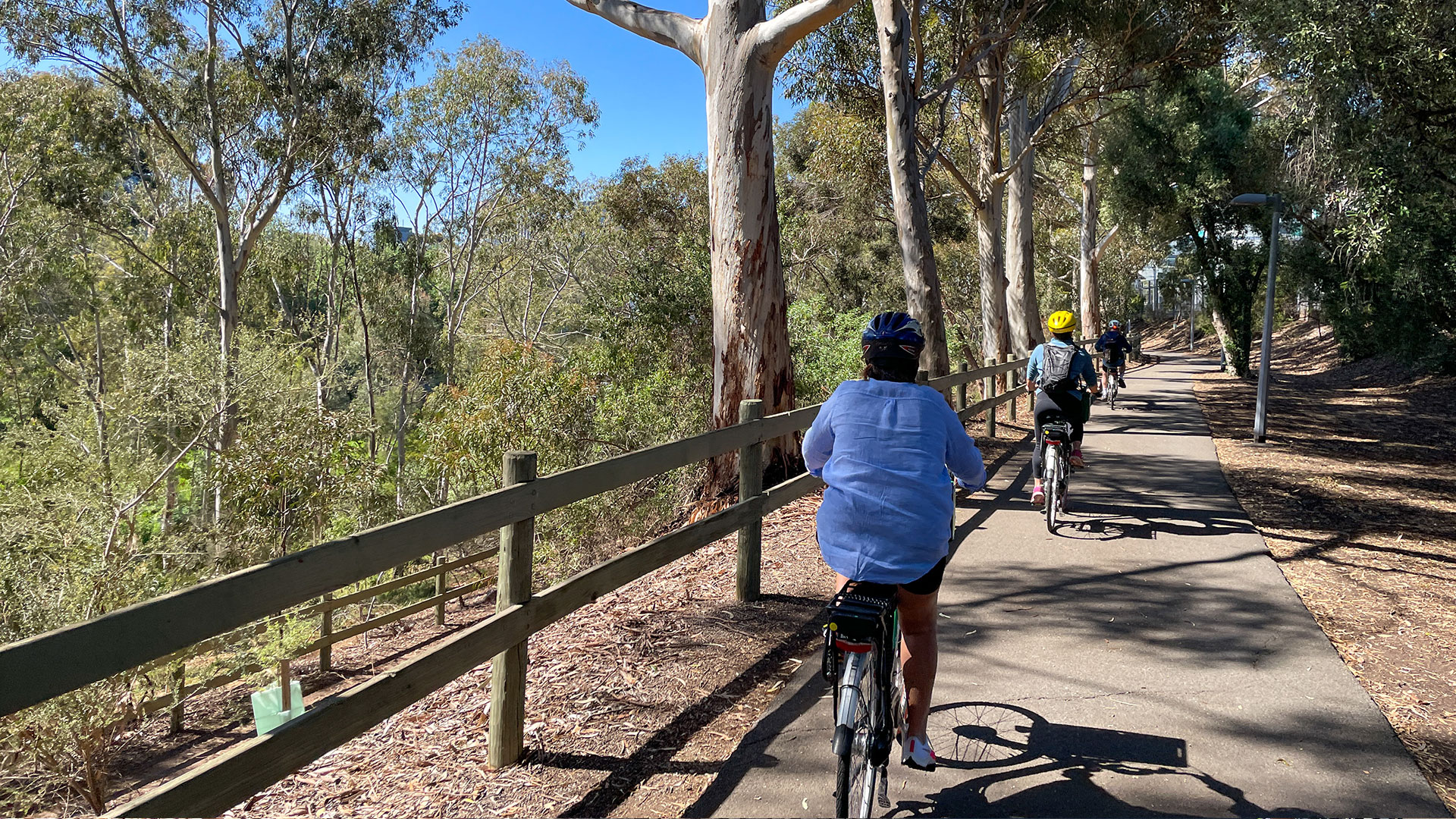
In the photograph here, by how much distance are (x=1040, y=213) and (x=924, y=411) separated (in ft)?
153

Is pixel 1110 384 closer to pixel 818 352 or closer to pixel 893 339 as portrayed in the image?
pixel 818 352

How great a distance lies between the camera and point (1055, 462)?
8.35 m

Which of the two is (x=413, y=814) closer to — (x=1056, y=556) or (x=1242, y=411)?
(x=1056, y=556)

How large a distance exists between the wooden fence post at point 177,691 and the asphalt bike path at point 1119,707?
7750 mm

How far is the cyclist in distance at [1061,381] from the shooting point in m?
8.55

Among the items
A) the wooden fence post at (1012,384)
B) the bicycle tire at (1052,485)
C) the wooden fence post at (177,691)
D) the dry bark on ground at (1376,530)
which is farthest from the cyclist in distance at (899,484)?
the wooden fence post at (1012,384)

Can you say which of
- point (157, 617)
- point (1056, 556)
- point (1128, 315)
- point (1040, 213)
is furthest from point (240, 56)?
point (1128, 315)

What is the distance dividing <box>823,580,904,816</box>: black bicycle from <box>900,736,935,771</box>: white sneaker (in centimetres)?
27

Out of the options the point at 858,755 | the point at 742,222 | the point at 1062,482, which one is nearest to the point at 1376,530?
the point at 1062,482

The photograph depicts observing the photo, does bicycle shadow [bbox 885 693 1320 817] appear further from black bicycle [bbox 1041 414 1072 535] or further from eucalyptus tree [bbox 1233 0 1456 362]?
eucalyptus tree [bbox 1233 0 1456 362]

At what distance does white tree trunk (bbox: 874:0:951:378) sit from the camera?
13.3m

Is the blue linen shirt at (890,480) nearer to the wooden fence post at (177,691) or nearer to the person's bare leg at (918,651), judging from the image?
the person's bare leg at (918,651)

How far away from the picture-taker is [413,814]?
3727 mm

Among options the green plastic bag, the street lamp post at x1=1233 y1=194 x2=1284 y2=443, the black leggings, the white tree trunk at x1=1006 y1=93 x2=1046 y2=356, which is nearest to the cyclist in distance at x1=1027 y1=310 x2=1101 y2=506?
the black leggings
